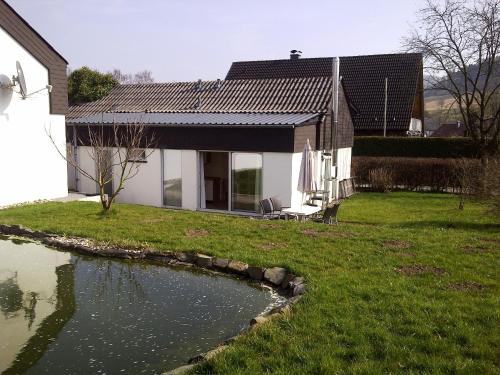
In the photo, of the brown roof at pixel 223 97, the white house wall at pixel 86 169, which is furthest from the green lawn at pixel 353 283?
the brown roof at pixel 223 97

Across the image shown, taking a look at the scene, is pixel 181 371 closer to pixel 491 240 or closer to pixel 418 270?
pixel 418 270

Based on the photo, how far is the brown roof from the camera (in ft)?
59.8

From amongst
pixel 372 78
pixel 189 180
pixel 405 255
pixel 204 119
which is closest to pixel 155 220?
pixel 189 180

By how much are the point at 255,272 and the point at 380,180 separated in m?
16.1

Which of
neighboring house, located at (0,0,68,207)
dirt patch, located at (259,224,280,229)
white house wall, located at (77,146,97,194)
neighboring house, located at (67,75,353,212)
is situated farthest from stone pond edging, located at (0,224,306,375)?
white house wall, located at (77,146,97,194)

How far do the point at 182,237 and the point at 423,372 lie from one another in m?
6.85

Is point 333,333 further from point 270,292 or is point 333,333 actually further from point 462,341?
point 270,292

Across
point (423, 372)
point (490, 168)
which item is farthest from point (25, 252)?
point (490, 168)

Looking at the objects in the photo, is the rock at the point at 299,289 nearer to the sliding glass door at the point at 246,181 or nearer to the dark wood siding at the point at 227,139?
the dark wood siding at the point at 227,139

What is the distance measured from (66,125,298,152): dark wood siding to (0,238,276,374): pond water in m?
7.29

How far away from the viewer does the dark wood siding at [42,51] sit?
14.9 meters

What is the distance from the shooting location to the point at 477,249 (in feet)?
30.9

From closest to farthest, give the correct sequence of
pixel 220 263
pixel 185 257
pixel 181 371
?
pixel 181 371 < pixel 220 263 < pixel 185 257

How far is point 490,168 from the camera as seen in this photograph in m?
14.2
